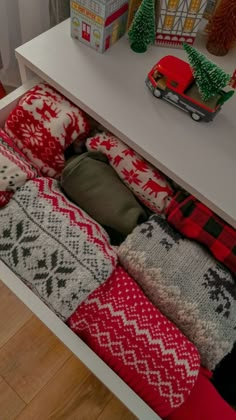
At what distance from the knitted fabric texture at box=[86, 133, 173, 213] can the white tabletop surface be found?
6 cm

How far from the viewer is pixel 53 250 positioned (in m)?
0.63

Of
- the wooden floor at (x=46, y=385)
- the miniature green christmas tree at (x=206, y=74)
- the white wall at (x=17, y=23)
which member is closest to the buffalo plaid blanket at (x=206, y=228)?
the miniature green christmas tree at (x=206, y=74)

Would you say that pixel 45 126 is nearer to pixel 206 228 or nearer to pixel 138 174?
pixel 138 174

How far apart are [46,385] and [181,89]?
779mm

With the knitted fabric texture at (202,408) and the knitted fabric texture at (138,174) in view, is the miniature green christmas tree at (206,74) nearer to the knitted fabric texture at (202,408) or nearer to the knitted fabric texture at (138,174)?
the knitted fabric texture at (138,174)

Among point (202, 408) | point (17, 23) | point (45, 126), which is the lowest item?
point (202, 408)

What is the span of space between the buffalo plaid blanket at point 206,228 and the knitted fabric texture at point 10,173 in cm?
29

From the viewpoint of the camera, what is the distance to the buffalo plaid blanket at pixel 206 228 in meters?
0.67

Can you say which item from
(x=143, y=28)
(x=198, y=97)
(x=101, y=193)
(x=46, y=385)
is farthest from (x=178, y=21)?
(x=46, y=385)

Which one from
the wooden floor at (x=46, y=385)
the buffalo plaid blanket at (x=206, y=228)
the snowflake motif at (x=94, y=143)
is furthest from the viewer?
the wooden floor at (x=46, y=385)

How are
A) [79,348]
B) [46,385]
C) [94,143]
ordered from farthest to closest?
[46,385], [94,143], [79,348]

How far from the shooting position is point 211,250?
69 cm

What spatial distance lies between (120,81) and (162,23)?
6.0 inches

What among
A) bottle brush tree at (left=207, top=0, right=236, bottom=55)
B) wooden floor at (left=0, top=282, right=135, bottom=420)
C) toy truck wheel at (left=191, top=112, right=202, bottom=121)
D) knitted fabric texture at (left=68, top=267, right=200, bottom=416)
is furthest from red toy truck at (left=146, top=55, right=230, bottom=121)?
wooden floor at (left=0, top=282, right=135, bottom=420)
